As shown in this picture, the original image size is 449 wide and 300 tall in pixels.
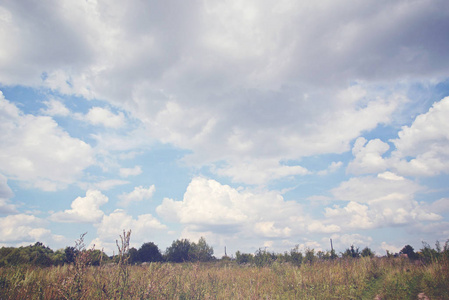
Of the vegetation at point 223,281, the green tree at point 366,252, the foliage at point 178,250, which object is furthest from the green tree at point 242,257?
the vegetation at point 223,281

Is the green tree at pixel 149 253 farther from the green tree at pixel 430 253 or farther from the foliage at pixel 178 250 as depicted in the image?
the green tree at pixel 430 253

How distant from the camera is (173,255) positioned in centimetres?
4094

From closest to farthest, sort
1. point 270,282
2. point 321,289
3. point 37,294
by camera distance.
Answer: point 37,294 → point 321,289 → point 270,282

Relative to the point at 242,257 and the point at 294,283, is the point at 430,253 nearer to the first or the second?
the point at 294,283

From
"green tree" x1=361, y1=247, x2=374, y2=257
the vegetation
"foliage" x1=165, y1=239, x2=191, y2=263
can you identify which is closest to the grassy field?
the vegetation

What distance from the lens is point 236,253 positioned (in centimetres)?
3569

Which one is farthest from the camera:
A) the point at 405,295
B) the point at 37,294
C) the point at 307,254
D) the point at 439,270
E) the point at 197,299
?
the point at 307,254

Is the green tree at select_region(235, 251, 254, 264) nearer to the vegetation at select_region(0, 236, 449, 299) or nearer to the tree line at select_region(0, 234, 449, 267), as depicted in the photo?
the tree line at select_region(0, 234, 449, 267)

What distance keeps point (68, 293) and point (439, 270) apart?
50.9 feet

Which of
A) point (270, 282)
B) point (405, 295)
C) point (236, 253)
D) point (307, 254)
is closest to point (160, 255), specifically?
point (236, 253)

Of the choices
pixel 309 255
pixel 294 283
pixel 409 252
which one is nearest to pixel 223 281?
pixel 294 283

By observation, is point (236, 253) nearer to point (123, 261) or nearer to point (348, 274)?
point (348, 274)

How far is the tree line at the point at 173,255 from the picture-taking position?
515 inches

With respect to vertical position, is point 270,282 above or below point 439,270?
below
